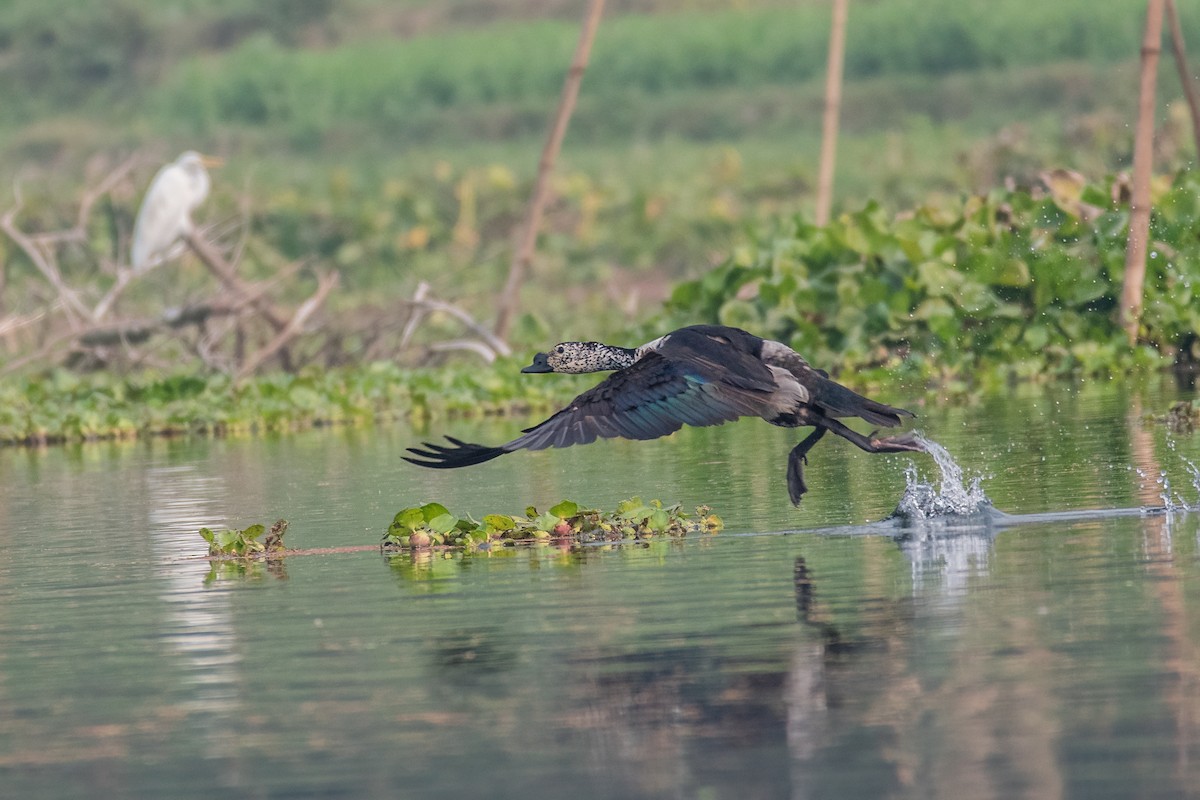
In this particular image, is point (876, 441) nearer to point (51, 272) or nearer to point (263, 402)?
point (263, 402)

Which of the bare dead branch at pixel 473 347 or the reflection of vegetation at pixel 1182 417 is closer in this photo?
the reflection of vegetation at pixel 1182 417

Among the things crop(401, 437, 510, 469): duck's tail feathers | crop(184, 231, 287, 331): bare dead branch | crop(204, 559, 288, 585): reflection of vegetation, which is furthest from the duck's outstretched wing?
crop(184, 231, 287, 331): bare dead branch

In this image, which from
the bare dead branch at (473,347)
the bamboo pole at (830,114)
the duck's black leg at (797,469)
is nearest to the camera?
the duck's black leg at (797,469)

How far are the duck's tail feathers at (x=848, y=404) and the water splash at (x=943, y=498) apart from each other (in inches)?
10.7

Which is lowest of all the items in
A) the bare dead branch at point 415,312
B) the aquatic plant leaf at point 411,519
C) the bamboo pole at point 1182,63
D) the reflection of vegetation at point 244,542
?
the reflection of vegetation at point 244,542

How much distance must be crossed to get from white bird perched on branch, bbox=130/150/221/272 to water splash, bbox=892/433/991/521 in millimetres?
12415

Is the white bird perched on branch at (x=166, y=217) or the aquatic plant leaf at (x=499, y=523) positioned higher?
the white bird perched on branch at (x=166, y=217)

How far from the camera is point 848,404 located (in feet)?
35.4

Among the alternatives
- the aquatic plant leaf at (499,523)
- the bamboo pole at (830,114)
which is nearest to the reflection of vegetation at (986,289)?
the bamboo pole at (830,114)

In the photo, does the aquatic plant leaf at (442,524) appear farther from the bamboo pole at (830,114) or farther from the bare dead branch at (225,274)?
the bamboo pole at (830,114)

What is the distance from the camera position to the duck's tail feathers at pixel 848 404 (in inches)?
424

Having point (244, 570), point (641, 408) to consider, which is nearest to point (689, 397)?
point (641, 408)

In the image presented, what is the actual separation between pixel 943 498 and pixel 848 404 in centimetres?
84

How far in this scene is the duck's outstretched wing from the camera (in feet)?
31.5
